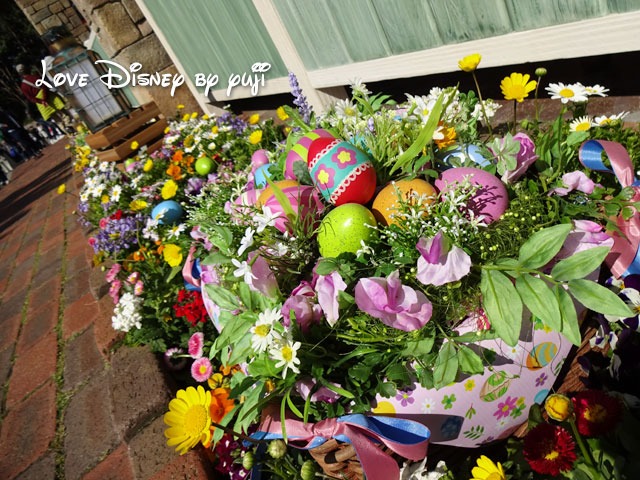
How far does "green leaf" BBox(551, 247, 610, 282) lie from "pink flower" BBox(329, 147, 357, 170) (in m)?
0.55

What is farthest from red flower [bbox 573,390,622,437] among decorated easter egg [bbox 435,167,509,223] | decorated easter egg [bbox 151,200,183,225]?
decorated easter egg [bbox 151,200,183,225]

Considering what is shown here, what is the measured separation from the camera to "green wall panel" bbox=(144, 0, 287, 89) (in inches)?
115

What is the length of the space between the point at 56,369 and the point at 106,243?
80 cm

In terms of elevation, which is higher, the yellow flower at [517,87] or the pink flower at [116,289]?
the yellow flower at [517,87]

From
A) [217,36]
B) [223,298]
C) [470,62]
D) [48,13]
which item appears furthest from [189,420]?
[48,13]

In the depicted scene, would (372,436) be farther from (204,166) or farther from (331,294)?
(204,166)

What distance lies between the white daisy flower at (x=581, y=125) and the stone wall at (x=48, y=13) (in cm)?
832

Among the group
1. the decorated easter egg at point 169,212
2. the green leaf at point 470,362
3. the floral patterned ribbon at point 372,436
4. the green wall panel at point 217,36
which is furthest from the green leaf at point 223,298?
the green wall panel at point 217,36

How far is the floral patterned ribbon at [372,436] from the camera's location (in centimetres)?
85

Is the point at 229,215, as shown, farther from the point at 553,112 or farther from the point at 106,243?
the point at 106,243

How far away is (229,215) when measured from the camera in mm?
Result: 1274

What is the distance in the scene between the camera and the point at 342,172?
1092mm

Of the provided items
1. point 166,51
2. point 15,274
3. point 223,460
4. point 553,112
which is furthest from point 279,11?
point 15,274

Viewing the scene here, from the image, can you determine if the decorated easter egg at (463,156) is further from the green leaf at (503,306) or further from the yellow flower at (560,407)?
the yellow flower at (560,407)
